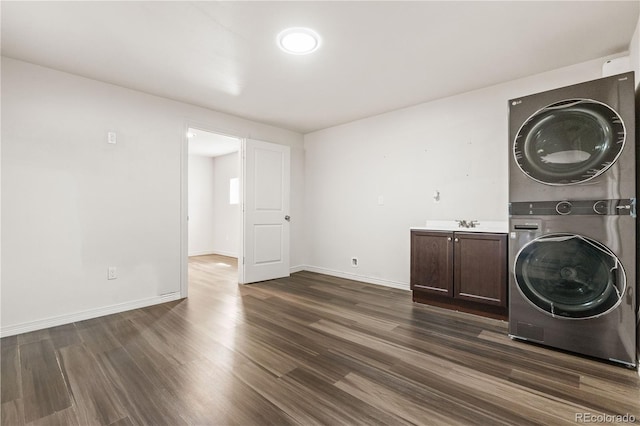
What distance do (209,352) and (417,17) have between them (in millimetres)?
2795

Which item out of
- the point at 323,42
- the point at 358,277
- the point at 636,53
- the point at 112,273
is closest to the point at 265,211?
the point at 358,277

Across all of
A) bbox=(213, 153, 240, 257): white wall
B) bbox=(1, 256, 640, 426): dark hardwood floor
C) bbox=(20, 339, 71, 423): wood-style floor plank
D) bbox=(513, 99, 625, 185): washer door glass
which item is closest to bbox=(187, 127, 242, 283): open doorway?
bbox=(213, 153, 240, 257): white wall

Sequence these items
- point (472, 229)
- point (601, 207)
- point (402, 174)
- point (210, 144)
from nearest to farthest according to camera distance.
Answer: point (601, 207) → point (472, 229) → point (402, 174) → point (210, 144)

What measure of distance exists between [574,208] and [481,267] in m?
0.93

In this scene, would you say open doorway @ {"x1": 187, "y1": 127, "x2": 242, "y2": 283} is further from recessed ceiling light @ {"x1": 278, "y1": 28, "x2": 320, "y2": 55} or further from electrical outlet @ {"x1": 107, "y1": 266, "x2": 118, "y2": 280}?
recessed ceiling light @ {"x1": 278, "y1": 28, "x2": 320, "y2": 55}

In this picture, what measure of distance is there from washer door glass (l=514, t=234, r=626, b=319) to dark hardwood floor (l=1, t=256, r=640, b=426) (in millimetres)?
366

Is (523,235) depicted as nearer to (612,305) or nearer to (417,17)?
(612,305)

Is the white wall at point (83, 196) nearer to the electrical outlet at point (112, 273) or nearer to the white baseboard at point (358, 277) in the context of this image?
the electrical outlet at point (112, 273)

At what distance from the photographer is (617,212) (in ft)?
6.23

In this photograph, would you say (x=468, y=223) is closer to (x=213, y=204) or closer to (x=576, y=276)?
(x=576, y=276)

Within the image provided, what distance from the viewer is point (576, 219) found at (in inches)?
79.5

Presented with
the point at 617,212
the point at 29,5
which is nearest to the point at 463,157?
the point at 617,212

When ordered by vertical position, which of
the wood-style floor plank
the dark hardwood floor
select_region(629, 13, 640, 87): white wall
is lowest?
the wood-style floor plank

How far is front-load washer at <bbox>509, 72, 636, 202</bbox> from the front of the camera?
6.19 ft
